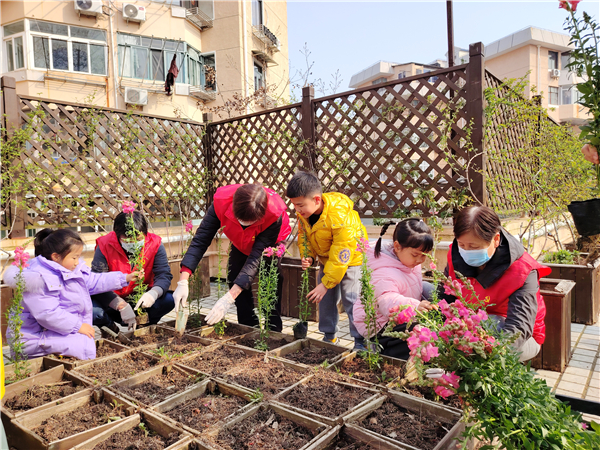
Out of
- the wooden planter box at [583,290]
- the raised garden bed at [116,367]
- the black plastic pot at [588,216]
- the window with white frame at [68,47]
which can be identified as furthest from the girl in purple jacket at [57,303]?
the window with white frame at [68,47]

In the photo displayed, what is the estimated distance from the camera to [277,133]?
5.05 meters

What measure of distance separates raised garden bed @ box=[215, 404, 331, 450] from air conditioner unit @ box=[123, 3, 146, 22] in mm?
12919

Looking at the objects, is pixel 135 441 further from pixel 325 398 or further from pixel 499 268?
pixel 499 268

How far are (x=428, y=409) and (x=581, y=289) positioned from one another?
284 cm

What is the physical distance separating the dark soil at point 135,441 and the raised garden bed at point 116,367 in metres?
0.41

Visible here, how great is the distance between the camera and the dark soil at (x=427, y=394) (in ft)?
5.12

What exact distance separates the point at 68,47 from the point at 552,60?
2454 centimetres

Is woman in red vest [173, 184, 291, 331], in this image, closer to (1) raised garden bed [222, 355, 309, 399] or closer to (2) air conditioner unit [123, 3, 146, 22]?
(1) raised garden bed [222, 355, 309, 399]

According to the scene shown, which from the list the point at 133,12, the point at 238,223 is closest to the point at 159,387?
the point at 238,223

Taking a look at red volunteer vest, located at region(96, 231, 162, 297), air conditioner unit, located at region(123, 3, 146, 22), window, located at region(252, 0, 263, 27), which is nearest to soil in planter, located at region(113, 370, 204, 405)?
red volunteer vest, located at region(96, 231, 162, 297)

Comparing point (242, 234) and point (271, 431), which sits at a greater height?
point (242, 234)

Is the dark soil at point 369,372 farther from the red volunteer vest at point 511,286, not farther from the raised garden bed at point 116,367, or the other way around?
the raised garden bed at point 116,367

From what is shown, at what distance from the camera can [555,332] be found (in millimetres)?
2523

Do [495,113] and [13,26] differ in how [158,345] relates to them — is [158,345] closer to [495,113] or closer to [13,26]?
[495,113]
